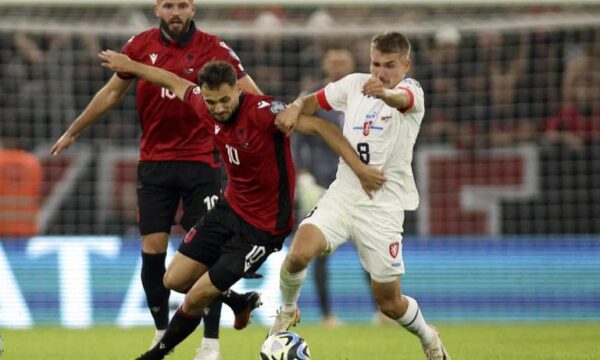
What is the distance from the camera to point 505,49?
48.9 ft

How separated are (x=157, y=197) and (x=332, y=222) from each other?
1.40m

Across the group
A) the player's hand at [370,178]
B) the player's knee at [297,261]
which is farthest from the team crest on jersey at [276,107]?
the player's knee at [297,261]

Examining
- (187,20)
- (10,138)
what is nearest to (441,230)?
(10,138)

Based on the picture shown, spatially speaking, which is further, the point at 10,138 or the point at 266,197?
the point at 10,138

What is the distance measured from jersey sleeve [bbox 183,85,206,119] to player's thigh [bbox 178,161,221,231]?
75 centimetres

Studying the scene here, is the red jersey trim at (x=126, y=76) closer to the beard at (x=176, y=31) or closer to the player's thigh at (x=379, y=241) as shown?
the beard at (x=176, y=31)

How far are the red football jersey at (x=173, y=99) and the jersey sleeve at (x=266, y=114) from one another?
1.01 metres

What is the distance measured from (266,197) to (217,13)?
859 centimetres

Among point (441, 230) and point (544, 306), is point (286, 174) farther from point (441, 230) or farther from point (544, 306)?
point (441, 230)

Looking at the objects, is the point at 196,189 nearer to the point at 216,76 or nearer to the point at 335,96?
the point at 335,96

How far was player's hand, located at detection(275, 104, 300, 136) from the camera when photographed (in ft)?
24.1

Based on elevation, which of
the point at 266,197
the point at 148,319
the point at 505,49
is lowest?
the point at 148,319

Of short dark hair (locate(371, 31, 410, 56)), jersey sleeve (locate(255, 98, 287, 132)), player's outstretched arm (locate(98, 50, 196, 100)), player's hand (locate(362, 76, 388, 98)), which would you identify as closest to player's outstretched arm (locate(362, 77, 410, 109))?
player's hand (locate(362, 76, 388, 98))

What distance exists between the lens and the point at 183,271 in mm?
7562
